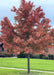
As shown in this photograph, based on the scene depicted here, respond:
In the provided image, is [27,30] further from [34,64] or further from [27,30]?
[34,64]

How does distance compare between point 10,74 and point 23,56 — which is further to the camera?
point 23,56

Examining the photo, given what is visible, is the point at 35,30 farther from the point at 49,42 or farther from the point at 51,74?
the point at 51,74

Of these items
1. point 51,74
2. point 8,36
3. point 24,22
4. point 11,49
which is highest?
point 24,22

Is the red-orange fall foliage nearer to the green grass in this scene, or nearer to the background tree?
the background tree

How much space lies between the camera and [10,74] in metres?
16.8

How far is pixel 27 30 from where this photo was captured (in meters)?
16.6

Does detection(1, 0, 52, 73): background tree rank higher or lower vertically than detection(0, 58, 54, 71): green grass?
higher

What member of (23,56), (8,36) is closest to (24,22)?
(8,36)

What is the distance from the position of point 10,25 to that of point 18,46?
216 cm

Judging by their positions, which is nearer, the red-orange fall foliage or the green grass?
the red-orange fall foliage

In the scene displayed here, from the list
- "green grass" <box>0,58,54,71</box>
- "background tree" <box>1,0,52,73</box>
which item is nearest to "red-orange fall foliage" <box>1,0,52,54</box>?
"background tree" <box>1,0,52,73</box>

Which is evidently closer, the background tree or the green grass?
the background tree

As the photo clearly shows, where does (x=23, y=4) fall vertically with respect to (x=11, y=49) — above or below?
above

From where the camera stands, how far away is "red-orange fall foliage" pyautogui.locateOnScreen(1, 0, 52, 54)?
1631 centimetres
